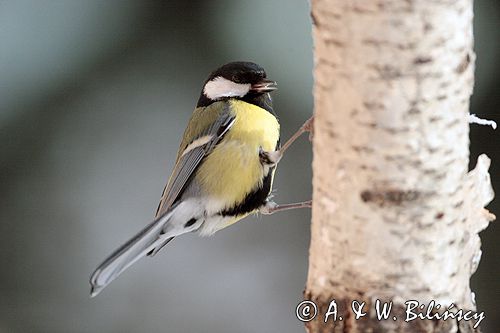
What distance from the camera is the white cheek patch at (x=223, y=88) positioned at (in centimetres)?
166

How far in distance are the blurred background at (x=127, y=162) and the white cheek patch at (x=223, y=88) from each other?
30.2 inches

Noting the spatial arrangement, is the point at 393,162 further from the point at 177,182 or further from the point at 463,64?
the point at 177,182

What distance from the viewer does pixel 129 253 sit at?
137 centimetres

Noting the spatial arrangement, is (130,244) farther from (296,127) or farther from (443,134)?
(296,127)

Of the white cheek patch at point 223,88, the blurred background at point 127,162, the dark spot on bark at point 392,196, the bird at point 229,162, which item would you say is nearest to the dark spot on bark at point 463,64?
the dark spot on bark at point 392,196

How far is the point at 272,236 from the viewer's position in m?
2.66

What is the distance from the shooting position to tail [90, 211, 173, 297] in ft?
4.13

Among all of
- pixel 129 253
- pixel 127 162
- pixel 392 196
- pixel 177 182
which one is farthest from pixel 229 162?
pixel 127 162

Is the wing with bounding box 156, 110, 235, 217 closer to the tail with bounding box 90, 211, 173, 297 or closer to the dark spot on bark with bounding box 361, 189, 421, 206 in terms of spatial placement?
the tail with bounding box 90, 211, 173, 297

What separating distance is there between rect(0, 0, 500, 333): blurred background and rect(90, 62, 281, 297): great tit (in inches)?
32.0

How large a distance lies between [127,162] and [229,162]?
113 centimetres

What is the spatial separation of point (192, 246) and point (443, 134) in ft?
5.62

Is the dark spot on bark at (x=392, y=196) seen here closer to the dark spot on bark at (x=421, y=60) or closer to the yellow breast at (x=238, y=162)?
the dark spot on bark at (x=421, y=60)

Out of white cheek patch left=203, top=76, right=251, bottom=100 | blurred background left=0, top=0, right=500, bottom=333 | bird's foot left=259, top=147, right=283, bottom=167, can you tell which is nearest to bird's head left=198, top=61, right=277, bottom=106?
white cheek patch left=203, top=76, right=251, bottom=100
